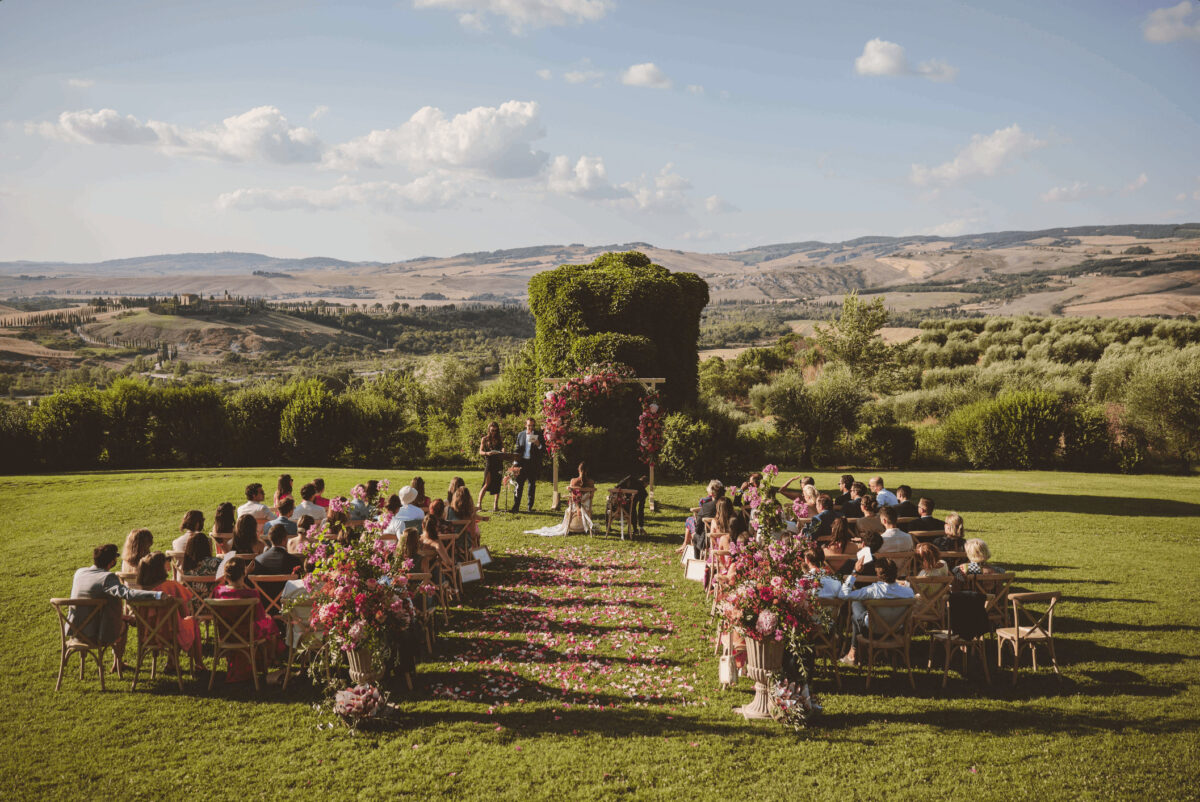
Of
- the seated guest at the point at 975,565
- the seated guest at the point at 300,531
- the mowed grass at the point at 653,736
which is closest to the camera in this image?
the mowed grass at the point at 653,736

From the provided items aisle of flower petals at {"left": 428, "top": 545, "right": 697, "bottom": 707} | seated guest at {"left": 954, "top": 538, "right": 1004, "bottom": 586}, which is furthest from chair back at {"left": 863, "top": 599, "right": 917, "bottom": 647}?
aisle of flower petals at {"left": 428, "top": 545, "right": 697, "bottom": 707}

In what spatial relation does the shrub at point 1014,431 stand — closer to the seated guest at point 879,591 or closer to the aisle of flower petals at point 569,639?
the aisle of flower petals at point 569,639

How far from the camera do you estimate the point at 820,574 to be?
24.7 ft

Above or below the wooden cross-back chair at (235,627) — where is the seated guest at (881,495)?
above

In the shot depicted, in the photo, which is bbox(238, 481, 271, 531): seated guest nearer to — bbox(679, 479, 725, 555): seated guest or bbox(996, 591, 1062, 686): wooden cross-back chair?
bbox(679, 479, 725, 555): seated guest

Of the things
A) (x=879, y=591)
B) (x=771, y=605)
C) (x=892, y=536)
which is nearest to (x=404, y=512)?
(x=771, y=605)

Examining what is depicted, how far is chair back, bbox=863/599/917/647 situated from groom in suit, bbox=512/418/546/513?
10704mm

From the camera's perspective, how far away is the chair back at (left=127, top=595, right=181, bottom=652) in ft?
24.7

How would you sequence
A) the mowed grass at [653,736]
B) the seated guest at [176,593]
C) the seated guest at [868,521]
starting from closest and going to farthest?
the mowed grass at [653,736]
the seated guest at [176,593]
the seated guest at [868,521]

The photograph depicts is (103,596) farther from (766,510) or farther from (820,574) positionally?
(820,574)

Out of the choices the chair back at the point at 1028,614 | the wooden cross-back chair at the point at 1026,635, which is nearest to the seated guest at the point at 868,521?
the chair back at the point at 1028,614

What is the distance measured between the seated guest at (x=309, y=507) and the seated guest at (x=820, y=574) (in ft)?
24.6

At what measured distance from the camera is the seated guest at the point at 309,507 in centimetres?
1083

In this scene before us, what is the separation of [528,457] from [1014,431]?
2118 cm
